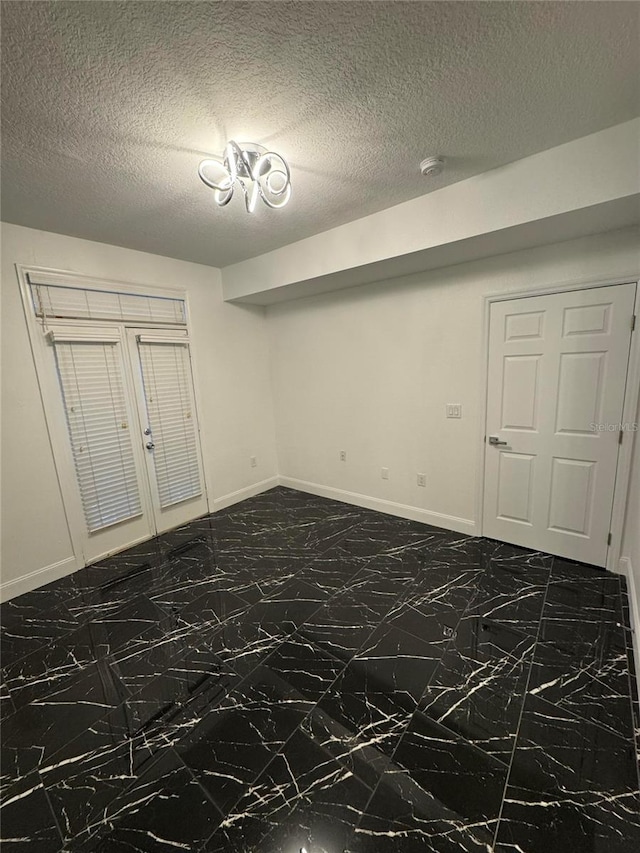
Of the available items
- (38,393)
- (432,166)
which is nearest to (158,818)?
(38,393)

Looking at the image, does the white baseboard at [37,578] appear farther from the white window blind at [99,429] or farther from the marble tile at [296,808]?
the marble tile at [296,808]

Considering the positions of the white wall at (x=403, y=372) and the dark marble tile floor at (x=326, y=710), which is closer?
the dark marble tile floor at (x=326, y=710)

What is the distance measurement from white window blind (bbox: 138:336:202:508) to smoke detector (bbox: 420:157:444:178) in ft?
8.49

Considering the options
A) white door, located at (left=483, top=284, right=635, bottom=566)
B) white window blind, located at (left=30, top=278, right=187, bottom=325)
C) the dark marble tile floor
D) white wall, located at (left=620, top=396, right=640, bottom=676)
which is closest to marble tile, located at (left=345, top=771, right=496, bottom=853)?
the dark marble tile floor

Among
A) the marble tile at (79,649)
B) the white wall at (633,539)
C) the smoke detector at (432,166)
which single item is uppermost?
the smoke detector at (432,166)

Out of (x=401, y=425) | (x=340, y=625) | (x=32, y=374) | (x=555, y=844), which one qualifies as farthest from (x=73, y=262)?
(x=555, y=844)

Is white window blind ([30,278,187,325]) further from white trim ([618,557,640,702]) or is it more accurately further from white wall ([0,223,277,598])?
white trim ([618,557,640,702])

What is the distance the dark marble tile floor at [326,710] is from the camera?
1.23 metres

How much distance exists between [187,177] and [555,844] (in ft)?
10.9

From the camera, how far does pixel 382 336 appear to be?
3.37m

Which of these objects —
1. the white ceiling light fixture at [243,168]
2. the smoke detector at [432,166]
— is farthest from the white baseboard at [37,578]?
the smoke detector at [432,166]

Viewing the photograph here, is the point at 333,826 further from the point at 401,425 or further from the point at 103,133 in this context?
the point at 103,133

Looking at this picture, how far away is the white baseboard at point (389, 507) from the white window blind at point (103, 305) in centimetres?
236

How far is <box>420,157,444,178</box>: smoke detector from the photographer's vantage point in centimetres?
194
